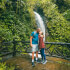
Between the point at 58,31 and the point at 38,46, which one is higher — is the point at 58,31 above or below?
above

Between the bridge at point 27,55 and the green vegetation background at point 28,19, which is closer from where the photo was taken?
the bridge at point 27,55

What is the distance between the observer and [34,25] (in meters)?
15.9

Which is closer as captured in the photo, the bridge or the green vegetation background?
the bridge

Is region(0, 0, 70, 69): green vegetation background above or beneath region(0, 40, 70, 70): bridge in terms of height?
above

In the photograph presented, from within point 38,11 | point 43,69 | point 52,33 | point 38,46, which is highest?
point 38,11

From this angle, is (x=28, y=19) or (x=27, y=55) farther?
(x=28, y=19)

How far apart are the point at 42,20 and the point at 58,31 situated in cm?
414

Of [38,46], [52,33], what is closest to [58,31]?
[52,33]

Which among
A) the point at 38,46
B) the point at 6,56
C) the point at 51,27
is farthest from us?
the point at 51,27

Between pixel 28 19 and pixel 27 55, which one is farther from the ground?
pixel 28 19

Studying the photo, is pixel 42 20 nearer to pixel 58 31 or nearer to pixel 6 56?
pixel 58 31

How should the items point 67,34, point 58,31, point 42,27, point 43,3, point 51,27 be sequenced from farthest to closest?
point 43,3 < point 42,27 < point 51,27 < point 58,31 < point 67,34

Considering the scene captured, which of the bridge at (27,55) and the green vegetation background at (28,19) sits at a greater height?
the green vegetation background at (28,19)

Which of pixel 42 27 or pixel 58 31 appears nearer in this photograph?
pixel 58 31
